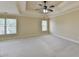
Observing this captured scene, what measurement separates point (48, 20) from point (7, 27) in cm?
498

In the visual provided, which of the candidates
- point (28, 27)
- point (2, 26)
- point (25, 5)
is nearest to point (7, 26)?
point (2, 26)

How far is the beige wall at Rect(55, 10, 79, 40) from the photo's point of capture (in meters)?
5.95

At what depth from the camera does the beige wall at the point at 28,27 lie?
29.0ft

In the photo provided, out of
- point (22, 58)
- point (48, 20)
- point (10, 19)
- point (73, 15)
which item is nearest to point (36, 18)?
point (48, 20)

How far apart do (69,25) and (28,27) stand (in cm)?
437

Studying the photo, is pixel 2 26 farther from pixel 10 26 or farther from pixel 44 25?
pixel 44 25

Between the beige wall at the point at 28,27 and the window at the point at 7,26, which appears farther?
the beige wall at the point at 28,27

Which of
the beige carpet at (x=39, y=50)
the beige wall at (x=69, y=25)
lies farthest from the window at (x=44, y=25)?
the beige carpet at (x=39, y=50)

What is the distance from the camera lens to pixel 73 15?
6281 millimetres

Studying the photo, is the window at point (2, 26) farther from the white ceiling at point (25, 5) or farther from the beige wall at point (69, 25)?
the beige wall at point (69, 25)

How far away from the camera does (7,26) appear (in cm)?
820

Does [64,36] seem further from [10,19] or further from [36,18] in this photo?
[10,19]

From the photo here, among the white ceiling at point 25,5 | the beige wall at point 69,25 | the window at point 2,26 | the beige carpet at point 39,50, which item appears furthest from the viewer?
the window at point 2,26

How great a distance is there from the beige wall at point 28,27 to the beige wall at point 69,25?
2678mm
